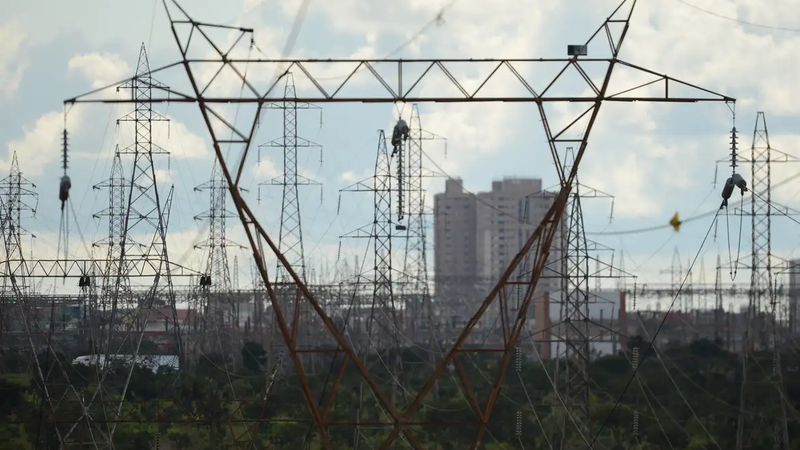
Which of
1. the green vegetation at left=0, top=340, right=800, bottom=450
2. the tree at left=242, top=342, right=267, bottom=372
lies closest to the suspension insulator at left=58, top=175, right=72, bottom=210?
the green vegetation at left=0, top=340, right=800, bottom=450

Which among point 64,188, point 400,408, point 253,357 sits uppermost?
Answer: point 64,188

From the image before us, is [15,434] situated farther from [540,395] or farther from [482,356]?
[482,356]

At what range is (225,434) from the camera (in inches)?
1686

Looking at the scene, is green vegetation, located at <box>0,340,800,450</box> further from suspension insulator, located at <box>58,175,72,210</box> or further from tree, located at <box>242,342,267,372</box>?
suspension insulator, located at <box>58,175,72,210</box>

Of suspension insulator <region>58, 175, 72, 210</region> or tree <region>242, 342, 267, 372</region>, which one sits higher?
suspension insulator <region>58, 175, 72, 210</region>

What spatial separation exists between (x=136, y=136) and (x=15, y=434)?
1179cm

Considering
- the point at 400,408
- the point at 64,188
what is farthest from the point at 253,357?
the point at 64,188

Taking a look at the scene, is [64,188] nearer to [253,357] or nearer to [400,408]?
[400,408]

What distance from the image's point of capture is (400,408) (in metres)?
43.8

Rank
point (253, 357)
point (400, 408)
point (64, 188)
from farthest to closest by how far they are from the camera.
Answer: point (253, 357) → point (400, 408) → point (64, 188)

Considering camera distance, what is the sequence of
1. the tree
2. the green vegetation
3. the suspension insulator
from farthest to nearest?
the tree → the green vegetation → the suspension insulator

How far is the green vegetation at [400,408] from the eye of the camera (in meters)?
38.3

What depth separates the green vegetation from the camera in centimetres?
3828

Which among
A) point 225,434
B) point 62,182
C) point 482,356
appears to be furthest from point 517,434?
point 482,356
